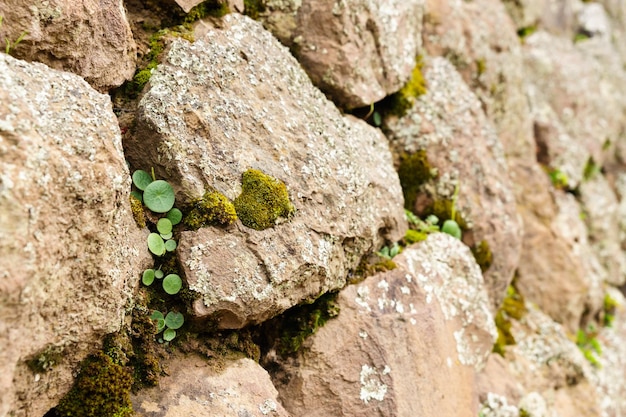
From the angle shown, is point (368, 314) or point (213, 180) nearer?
point (213, 180)

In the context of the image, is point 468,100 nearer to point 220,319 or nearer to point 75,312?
point 220,319

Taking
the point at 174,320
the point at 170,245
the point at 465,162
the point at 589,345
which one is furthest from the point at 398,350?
the point at 589,345

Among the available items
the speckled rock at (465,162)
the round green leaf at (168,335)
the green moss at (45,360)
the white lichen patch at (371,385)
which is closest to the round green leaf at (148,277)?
the round green leaf at (168,335)

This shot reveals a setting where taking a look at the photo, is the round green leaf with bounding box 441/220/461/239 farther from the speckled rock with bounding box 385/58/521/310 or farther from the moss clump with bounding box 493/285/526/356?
the moss clump with bounding box 493/285/526/356

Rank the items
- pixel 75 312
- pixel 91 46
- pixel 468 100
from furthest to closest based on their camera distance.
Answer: pixel 468 100 < pixel 91 46 < pixel 75 312

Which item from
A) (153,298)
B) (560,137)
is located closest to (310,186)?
(153,298)

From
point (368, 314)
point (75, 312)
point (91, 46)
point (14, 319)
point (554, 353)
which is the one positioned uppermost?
point (91, 46)

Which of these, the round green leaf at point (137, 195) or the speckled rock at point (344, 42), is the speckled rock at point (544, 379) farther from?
the round green leaf at point (137, 195)
